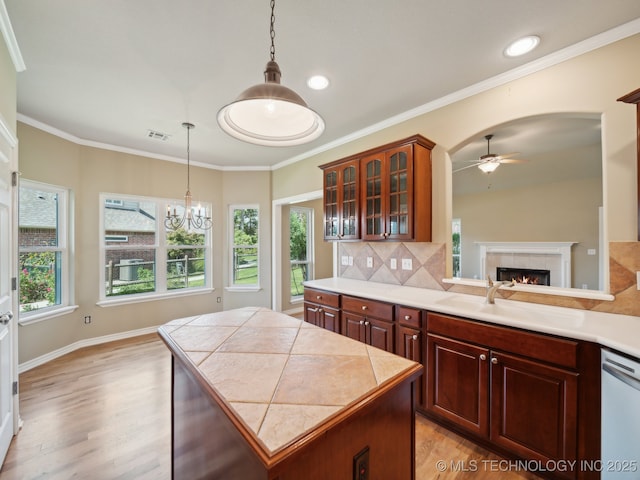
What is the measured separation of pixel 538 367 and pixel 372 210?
1.79 meters

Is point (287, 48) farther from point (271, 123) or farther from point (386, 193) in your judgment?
point (386, 193)

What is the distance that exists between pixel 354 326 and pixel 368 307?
0.90 feet

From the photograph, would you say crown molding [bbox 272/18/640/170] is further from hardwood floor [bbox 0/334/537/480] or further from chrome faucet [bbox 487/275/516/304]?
hardwood floor [bbox 0/334/537/480]

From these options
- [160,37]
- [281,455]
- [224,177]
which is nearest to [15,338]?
[160,37]

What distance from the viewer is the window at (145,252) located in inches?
156

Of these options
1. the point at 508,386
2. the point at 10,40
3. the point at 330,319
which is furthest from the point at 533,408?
the point at 10,40

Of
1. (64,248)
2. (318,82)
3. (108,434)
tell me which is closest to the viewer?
(108,434)

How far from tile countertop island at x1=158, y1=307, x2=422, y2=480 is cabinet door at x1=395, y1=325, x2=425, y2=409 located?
3.44ft

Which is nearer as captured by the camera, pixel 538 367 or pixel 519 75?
pixel 538 367

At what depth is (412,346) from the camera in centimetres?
216

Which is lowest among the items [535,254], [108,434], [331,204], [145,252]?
[108,434]

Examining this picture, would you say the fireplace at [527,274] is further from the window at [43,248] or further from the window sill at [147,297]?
the window at [43,248]

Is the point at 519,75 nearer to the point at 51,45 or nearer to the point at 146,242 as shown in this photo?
the point at 51,45

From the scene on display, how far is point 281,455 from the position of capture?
61 cm
